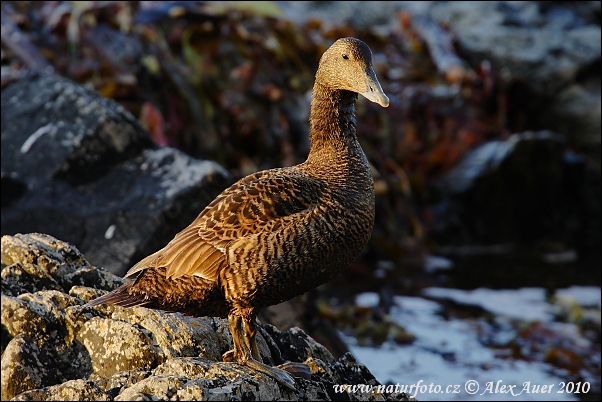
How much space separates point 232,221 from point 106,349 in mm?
729

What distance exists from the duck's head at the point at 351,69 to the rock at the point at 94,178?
145 cm

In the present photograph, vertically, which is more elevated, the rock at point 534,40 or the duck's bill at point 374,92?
the duck's bill at point 374,92

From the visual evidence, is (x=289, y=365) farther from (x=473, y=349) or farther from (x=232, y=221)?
(x=473, y=349)

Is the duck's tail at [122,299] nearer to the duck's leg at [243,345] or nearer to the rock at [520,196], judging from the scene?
the duck's leg at [243,345]

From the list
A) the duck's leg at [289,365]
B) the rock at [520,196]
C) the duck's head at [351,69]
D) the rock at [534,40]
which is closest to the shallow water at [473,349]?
the rock at [520,196]

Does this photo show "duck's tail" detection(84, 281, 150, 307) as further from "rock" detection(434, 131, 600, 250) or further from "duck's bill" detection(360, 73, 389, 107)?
"rock" detection(434, 131, 600, 250)

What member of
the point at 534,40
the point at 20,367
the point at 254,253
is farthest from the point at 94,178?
the point at 534,40

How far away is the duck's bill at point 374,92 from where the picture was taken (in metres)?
3.90

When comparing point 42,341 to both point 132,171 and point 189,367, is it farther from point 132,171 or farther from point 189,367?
point 132,171

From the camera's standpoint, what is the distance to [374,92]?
3.97m

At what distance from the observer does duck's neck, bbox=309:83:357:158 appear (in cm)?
420

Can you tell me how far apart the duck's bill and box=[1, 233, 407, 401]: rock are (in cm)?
118

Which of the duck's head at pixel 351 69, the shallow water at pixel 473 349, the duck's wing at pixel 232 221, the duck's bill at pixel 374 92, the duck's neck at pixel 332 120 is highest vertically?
the duck's head at pixel 351 69

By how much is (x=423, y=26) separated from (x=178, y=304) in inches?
290
